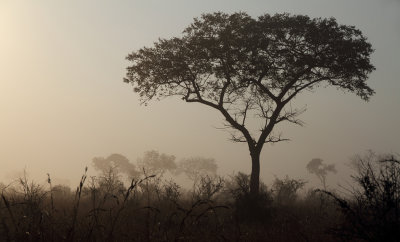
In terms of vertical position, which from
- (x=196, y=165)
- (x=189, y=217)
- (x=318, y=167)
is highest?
(x=196, y=165)

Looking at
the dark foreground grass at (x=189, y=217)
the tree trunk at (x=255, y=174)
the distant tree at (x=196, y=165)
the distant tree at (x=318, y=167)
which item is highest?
the distant tree at (x=196, y=165)

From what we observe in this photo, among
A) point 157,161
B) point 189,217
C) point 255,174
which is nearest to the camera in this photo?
point 189,217

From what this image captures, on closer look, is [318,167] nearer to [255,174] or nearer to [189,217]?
[255,174]

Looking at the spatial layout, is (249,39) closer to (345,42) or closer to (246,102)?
(246,102)

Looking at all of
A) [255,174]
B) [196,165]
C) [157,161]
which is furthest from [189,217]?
[196,165]

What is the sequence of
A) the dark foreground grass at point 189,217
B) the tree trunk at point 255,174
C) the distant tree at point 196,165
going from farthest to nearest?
the distant tree at point 196,165 → the tree trunk at point 255,174 → the dark foreground grass at point 189,217

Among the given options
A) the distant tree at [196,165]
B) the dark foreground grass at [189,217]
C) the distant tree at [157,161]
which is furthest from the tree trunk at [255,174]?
the distant tree at [196,165]

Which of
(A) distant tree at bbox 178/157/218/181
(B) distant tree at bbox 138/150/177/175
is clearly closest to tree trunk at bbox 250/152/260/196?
(B) distant tree at bbox 138/150/177/175

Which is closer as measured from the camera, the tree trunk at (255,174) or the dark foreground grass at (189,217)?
the dark foreground grass at (189,217)

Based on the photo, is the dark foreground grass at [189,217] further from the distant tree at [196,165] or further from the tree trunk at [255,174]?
the distant tree at [196,165]

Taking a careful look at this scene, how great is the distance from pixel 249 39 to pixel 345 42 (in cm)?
500

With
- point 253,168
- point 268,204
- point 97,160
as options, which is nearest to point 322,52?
point 253,168

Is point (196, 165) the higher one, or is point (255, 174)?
point (196, 165)

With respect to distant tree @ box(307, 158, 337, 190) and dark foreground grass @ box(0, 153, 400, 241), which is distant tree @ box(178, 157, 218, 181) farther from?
dark foreground grass @ box(0, 153, 400, 241)
